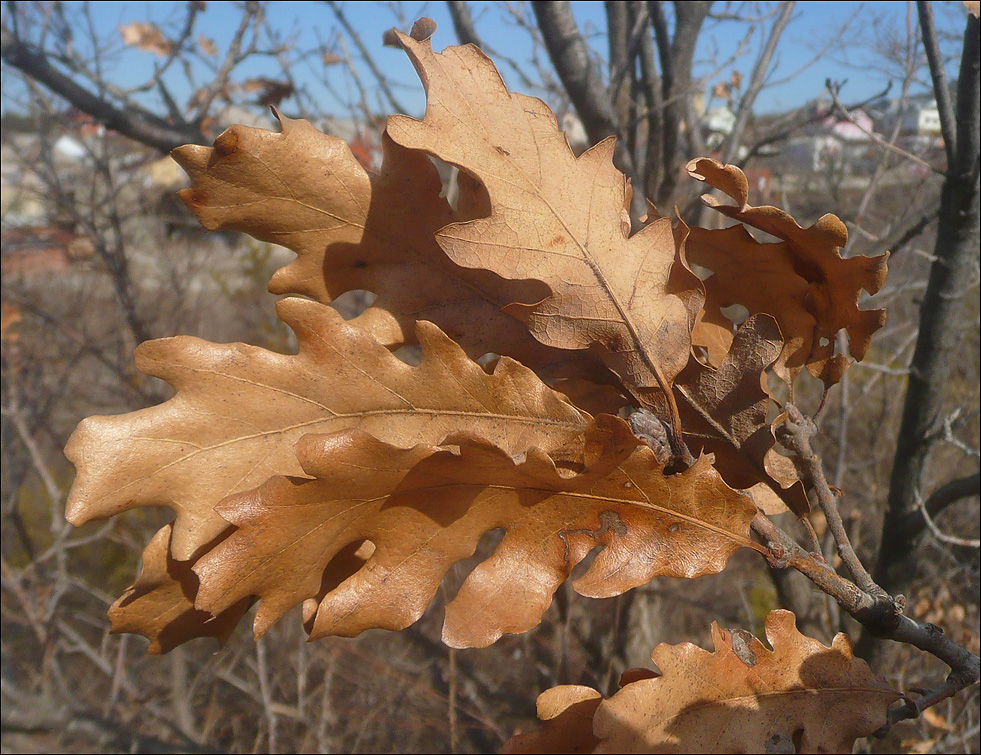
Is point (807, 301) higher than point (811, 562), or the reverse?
point (807, 301)

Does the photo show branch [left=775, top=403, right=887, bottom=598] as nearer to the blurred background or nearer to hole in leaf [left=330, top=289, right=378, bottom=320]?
the blurred background

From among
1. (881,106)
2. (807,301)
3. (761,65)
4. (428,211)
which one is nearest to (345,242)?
(428,211)

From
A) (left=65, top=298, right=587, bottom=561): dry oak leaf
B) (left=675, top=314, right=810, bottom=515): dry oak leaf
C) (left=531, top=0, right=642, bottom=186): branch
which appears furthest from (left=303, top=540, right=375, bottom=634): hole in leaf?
(left=531, top=0, right=642, bottom=186): branch

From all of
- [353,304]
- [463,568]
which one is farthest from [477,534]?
[353,304]

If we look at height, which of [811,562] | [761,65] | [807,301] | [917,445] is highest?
[761,65]

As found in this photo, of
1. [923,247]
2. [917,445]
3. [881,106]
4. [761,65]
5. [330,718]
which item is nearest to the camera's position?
[917,445]

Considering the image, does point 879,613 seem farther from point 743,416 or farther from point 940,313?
point 940,313

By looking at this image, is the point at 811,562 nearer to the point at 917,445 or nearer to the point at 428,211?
the point at 428,211
